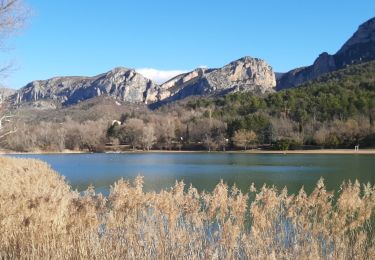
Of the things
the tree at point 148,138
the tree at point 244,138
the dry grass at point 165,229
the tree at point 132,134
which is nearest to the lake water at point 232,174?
the dry grass at point 165,229

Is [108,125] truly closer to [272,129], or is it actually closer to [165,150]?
[165,150]

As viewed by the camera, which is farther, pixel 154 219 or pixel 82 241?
pixel 154 219

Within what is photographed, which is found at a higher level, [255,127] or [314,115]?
[314,115]

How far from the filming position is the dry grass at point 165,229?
7.08 m

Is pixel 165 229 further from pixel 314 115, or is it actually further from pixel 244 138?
pixel 314 115

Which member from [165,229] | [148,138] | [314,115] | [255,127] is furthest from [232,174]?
[148,138]

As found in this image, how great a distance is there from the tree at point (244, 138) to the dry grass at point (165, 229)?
309 ft

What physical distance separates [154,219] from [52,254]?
2203 mm

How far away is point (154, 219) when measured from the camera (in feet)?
28.2

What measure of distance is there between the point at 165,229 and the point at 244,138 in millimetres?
95024

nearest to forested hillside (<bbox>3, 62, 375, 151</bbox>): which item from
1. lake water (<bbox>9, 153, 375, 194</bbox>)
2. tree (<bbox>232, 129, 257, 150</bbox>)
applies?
tree (<bbox>232, 129, 257, 150</bbox>)

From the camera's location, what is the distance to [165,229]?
27.3 ft

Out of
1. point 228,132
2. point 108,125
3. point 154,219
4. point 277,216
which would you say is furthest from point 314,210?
point 108,125

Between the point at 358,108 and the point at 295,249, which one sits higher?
the point at 358,108
